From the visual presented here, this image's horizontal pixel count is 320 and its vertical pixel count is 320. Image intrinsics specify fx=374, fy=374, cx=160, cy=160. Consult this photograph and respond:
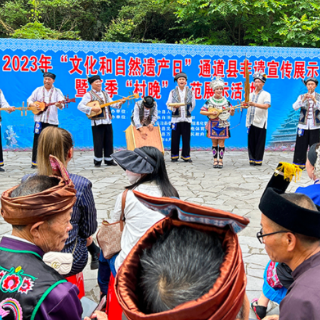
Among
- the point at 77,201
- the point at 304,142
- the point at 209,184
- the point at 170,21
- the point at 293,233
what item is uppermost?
the point at 170,21

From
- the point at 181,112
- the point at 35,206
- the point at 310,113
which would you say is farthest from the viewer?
the point at 181,112

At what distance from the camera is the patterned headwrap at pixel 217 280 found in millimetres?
989

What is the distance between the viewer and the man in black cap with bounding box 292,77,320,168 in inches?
304

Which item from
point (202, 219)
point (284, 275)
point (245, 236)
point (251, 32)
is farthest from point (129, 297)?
point (251, 32)

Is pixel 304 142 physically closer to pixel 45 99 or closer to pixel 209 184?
pixel 209 184

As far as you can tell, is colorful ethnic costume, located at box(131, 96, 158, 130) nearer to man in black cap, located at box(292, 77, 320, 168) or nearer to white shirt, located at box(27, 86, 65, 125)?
white shirt, located at box(27, 86, 65, 125)

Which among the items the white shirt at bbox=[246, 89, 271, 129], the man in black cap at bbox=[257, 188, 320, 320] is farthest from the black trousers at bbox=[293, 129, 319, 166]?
the man in black cap at bbox=[257, 188, 320, 320]

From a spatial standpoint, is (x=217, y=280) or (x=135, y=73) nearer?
(x=217, y=280)

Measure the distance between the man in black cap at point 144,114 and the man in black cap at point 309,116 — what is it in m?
3.09

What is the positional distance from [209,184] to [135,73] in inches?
175

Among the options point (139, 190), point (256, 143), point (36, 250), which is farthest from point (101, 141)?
point (36, 250)

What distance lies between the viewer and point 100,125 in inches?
326

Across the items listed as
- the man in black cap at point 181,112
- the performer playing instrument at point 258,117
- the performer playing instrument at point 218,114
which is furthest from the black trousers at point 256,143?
the man in black cap at point 181,112

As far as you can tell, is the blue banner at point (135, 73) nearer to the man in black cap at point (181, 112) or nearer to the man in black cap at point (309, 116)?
the man in black cap at point (181, 112)
